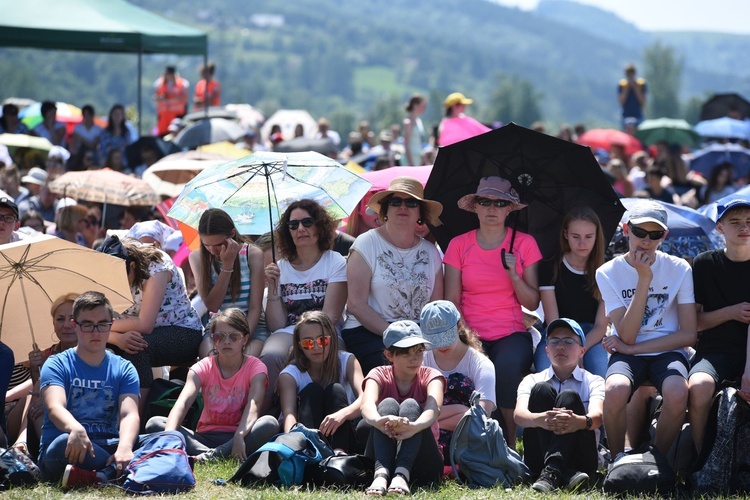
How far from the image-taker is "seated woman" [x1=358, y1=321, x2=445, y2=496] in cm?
568

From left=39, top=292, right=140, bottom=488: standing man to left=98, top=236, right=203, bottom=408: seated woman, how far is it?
780 mm

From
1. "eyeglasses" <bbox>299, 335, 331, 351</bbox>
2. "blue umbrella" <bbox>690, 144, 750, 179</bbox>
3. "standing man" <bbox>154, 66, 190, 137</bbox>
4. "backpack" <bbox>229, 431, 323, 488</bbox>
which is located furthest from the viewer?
"standing man" <bbox>154, 66, 190, 137</bbox>

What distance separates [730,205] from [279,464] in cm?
309

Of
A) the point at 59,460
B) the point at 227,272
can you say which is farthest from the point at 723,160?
the point at 59,460

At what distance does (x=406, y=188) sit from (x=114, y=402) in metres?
2.47

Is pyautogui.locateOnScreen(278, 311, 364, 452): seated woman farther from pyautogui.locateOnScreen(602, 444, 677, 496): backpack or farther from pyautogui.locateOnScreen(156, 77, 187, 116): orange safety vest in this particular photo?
pyautogui.locateOnScreen(156, 77, 187, 116): orange safety vest

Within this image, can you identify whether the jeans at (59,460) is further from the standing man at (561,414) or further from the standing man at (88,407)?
the standing man at (561,414)

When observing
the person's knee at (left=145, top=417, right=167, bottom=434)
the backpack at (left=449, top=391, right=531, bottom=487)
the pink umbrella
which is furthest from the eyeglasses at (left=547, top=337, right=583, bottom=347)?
the pink umbrella

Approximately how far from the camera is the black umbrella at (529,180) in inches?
282

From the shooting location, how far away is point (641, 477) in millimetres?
5527

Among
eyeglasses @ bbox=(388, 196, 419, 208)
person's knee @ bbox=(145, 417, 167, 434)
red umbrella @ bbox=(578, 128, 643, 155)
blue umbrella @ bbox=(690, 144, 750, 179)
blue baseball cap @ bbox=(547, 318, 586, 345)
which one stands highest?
red umbrella @ bbox=(578, 128, 643, 155)

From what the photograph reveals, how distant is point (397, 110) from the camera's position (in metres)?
136

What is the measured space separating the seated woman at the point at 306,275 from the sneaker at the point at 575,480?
6.85 ft

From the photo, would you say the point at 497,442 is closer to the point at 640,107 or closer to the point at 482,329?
the point at 482,329
